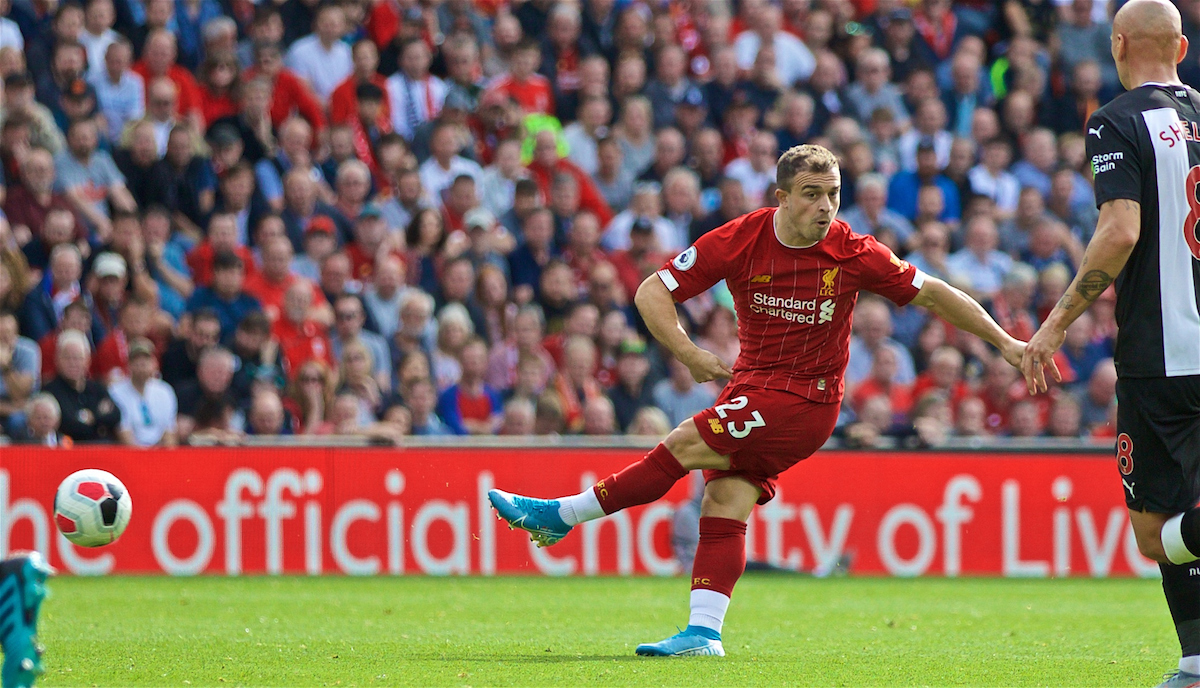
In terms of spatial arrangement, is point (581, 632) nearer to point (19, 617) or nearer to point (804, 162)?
point (804, 162)

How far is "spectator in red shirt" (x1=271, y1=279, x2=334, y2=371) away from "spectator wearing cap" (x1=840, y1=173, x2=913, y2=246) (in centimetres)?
562

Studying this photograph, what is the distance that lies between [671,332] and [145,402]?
7.27 meters

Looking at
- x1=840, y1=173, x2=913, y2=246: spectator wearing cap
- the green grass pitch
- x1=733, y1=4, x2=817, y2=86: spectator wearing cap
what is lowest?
the green grass pitch

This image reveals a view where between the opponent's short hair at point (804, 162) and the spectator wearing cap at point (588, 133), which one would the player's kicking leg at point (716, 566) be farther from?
the spectator wearing cap at point (588, 133)

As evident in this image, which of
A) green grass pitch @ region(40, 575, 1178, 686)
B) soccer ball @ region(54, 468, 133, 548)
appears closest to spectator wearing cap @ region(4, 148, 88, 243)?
green grass pitch @ region(40, 575, 1178, 686)

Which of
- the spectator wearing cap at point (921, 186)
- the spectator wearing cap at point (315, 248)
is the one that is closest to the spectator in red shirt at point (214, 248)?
the spectator wearing cap at point (315, 248)

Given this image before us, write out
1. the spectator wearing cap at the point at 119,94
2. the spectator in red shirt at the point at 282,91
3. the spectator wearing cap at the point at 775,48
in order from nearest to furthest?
the spectator wearing cap at the point at 119,94
the spectator in red shirt at the point at 282,91
the spectator wearing cap at the point at 775,48

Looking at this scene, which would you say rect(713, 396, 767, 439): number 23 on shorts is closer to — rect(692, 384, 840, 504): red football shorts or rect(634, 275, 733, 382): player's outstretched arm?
rect(692, 384, 840, 504): red football shorts

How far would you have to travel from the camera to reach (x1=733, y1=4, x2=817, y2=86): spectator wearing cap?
17.5 m

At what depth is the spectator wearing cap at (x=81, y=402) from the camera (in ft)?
41.2

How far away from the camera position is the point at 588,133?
53.6 feet

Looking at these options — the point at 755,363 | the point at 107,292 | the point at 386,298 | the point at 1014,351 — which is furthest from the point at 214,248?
the point at 1014,351

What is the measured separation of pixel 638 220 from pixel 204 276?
14.1ft

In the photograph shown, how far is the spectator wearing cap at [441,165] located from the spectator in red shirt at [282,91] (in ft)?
4.00
